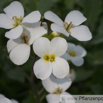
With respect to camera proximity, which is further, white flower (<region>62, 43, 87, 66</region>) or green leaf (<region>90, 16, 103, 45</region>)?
green leaf (<region>90, 16, 103, 45</region>)

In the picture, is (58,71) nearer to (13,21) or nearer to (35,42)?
(35,42)

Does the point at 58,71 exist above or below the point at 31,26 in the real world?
below

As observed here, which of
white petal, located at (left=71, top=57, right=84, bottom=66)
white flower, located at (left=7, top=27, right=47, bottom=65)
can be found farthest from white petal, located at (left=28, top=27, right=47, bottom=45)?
white petal, located at (left=71, top=57, right=84, bottom=66)

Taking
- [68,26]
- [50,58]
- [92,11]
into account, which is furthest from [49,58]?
[92,11]

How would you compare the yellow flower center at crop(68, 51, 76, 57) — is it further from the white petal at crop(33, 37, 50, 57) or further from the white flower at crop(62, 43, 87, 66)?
the white petal at crop(33, 37, 50, 57)

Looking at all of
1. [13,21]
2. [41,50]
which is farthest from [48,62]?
[13,21]
